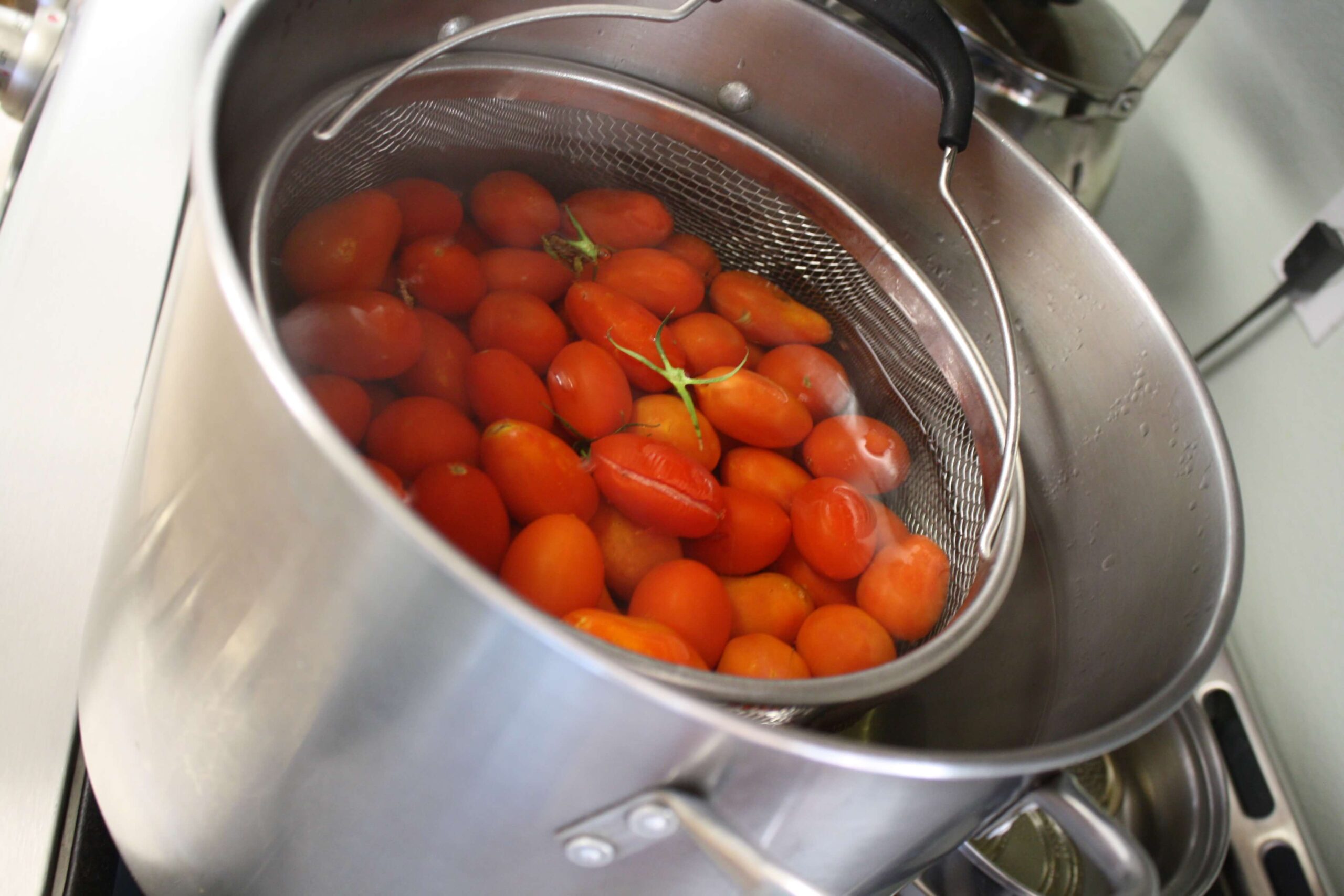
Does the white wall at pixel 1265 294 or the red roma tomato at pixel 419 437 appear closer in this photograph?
the red roma tomato at pixel 419 437

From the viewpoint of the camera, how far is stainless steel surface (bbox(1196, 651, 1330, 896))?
26.8 inches

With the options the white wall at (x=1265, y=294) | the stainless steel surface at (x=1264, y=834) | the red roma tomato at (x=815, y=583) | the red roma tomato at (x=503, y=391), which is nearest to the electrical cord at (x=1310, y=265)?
the white wall at (x=1265, y=294)

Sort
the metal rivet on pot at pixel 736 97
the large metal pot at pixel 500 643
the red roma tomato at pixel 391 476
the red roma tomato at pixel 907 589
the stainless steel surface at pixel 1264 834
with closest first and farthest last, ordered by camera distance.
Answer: the large metal pot at pixel 500 643
the red roma tomato at pixel 391 476
the red roma tomato at pixel 907 589
the metal rivet on pot at pixel 736 97
the stainless steel surface at pixel 1264 834

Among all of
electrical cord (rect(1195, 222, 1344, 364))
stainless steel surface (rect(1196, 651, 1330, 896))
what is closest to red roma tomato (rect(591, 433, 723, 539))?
stainless steel surface (rect(1196, 651, 1330, 896))

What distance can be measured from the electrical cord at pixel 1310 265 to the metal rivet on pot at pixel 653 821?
2.33 ft

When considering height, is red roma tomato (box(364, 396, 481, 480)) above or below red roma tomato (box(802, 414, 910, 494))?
below

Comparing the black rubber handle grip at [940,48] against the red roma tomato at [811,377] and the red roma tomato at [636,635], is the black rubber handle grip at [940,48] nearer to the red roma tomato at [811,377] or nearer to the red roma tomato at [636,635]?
the red roma tomato at [811,377]

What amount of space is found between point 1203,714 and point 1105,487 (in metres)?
0.32

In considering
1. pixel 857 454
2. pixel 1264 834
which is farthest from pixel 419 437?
pixel 1264 834

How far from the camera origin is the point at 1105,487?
532 millimetres

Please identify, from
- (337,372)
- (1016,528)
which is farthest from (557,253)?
(1016,528)

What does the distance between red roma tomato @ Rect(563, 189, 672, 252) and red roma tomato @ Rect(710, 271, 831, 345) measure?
5 cm

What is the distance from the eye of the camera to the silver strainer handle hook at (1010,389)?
1.47 feet

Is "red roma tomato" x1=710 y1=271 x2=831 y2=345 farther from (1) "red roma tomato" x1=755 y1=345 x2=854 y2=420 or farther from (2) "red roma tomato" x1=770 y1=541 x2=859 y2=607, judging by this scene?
(2) "red roma tomato" x1=770 y1=541 x2=859 y2=607
